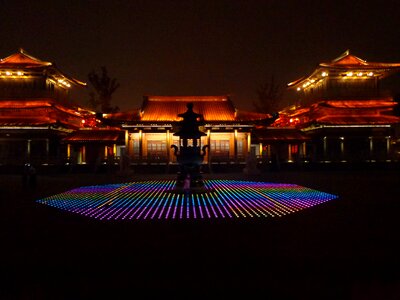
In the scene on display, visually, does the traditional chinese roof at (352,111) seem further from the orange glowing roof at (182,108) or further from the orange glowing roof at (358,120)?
the orange glowing roof at (182,108)

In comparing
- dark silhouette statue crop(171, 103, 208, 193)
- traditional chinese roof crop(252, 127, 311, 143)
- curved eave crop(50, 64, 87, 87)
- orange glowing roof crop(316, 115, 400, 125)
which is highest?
curved eave crop(50, 64, 87, 87)

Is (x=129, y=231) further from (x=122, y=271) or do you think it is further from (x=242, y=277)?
(x=242, y=277)

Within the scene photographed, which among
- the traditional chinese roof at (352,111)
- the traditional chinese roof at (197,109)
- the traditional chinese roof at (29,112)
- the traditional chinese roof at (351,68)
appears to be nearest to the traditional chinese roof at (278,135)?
the traditional chinese roof at (352,111)

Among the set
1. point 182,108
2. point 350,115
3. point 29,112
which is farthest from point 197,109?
point 29,112

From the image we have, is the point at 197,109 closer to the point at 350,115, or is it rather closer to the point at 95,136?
the point at 95,136

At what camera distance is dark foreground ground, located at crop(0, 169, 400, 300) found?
4277mm

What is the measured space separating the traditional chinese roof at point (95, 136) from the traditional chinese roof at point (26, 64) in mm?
6941

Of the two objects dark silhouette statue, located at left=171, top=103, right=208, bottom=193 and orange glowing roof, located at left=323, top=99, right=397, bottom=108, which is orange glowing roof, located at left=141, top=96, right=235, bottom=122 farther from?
dark silhouette statue, located at left=171, top=103, right=208, bottom=193

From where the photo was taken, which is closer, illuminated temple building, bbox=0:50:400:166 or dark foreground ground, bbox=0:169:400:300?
dark foreground ground, bbox=0:169:400:300

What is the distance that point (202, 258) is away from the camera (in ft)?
17.7

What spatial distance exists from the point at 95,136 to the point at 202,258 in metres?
32.0

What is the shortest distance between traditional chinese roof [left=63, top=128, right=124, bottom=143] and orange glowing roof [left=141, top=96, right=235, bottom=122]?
13.1 feet

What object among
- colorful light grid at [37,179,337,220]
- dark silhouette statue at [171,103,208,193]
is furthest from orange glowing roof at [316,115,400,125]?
colorful light grid at [37,179,337,220]

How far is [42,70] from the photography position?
34500 millimetres
